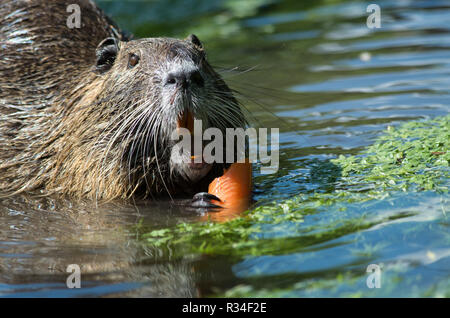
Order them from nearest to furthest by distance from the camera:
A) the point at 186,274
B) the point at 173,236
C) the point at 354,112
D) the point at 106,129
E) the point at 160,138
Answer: the point at 186,274, the point at 173,236, the point at 160,138, the point at 106,129, the point at 354,112

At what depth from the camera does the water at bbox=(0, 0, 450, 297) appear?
351 centimetres

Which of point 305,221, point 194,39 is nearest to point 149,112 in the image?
point 194,39

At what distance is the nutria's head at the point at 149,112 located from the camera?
4.41m

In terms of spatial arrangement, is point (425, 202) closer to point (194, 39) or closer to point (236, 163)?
point (236, 163)

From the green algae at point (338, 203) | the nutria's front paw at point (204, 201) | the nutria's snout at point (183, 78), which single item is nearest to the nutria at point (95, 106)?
the nutria's snout at point (183, 78)

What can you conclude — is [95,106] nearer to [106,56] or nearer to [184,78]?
[106,56]

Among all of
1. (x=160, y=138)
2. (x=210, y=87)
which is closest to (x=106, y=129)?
(x=160, y=138)

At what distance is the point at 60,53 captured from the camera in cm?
589

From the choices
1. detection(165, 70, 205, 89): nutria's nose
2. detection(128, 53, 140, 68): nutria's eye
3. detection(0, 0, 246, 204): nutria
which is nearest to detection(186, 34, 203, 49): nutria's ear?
detection(0, 0, 246, 204): nutria

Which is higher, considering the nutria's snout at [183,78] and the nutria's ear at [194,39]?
the nutria's ear at [194,39]

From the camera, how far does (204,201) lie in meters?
4.69

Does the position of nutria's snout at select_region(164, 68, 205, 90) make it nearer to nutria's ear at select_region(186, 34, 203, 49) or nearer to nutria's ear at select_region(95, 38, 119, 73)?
nutria's ear at select_region(186, 34, 203, 49)

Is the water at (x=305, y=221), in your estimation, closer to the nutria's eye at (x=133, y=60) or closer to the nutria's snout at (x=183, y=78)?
the nutria's snout at (x=183, y=78)

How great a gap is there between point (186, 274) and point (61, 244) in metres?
0.96
